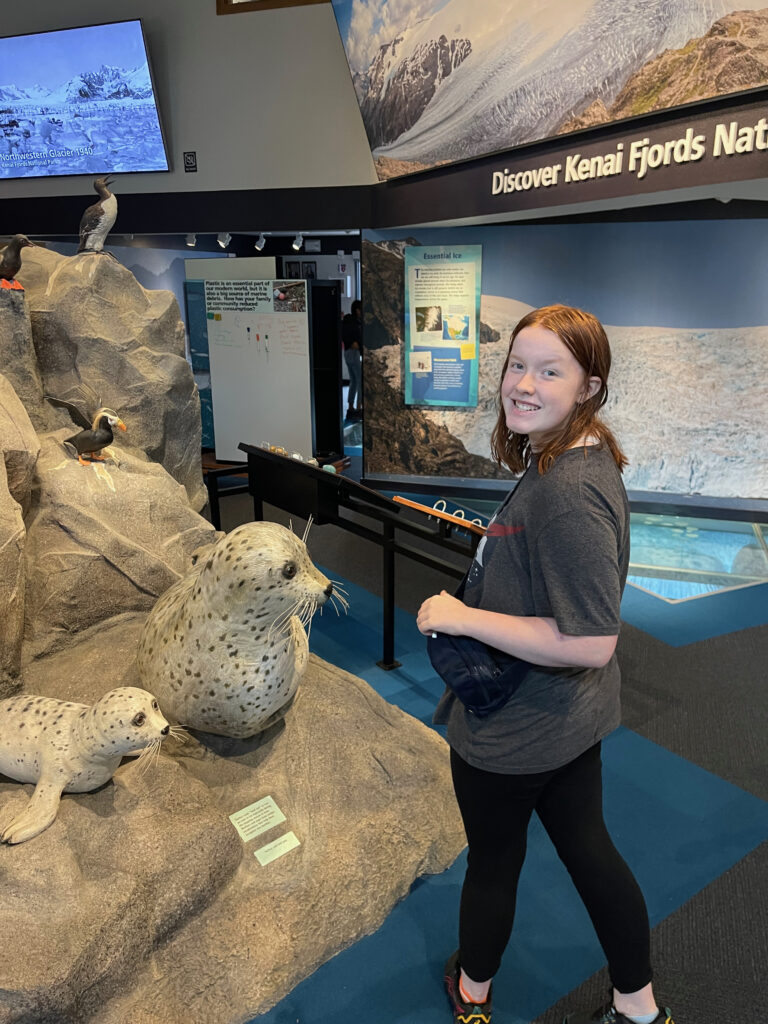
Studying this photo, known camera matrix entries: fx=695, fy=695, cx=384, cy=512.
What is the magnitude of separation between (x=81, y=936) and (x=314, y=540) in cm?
343

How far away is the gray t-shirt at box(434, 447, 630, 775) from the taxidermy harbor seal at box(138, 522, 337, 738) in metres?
0.59

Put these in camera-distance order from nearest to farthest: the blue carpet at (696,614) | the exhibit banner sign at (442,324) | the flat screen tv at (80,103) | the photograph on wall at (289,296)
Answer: the blue carpet at (696,614) → the exhibit banner sign at (442,324) → the flat screen tv at (80,103) → the photograph on wall at (289,296)

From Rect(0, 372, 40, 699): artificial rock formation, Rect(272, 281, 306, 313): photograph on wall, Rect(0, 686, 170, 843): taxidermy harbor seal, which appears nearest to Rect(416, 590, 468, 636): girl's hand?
Rect(0, 686, 170, 843): taxidermy harbor seal

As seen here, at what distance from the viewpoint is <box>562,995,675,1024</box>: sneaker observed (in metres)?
1.51

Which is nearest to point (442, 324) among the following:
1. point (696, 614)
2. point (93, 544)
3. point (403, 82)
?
point (403, 82)

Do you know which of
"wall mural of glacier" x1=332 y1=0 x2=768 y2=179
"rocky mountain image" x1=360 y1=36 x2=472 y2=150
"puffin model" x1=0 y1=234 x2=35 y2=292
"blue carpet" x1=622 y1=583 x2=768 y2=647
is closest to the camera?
"wall mural of glacier" x1=332 y1=0 x2=768 y2=179

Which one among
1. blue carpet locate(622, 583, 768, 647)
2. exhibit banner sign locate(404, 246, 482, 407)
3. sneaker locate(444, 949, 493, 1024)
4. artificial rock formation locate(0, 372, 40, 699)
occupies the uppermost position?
exhibit banner sign locate(404, 246, 482, 407)

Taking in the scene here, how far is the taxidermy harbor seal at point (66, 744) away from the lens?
1.68 metres

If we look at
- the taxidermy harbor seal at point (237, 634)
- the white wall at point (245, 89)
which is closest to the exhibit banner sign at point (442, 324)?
the white wall at point (245, 89)

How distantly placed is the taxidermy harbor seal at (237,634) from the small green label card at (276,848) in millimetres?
320

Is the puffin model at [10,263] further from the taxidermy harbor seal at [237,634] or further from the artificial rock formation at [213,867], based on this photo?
the taxidermy harbor seal at [237,634]

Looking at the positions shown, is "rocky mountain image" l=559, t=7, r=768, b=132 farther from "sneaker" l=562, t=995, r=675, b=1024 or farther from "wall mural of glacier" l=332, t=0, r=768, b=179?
"sneaker" l=562, t=995, r=675, b=1024

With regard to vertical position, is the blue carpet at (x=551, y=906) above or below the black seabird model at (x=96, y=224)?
below

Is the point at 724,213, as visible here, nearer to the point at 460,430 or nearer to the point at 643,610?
the point at 460,430
